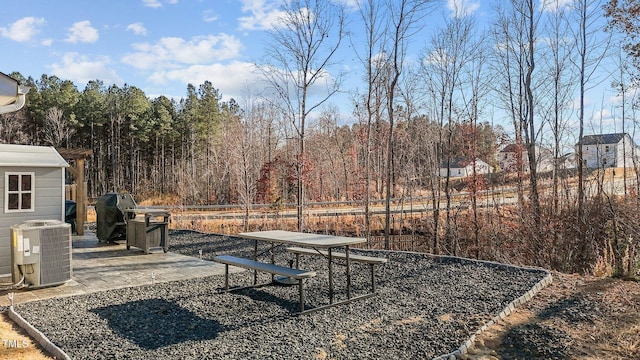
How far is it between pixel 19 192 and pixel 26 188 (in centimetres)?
10

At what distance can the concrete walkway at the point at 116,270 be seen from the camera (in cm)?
511

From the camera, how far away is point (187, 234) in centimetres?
1062

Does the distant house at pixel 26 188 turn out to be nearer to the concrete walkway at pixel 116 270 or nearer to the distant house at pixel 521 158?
the concrete walkway at pixel 116 270

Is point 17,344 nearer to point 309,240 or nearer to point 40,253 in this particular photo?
point 40,253

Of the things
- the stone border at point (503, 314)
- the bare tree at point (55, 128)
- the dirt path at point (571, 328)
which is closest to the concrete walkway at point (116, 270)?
the stone border at point (503, 314)

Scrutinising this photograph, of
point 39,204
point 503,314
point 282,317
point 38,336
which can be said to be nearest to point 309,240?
point 282,317

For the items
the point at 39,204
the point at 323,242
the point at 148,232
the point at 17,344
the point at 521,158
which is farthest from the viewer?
the point at 521,158

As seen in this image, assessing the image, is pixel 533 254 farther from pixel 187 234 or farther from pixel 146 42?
pixel 146 42

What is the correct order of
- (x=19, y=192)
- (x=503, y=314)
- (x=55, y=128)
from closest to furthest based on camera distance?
(x=503, y=314) → (x=19, y=192) → (x=55, y=128)

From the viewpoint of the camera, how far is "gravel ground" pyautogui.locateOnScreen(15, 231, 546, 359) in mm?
3275

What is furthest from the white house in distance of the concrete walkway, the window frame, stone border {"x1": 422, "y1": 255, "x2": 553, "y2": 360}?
the window frame

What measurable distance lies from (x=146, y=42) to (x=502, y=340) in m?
9.54

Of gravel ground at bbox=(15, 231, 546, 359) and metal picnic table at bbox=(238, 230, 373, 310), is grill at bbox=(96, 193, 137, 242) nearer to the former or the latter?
gravel ground at bbox=(15, 231, 546, 359)

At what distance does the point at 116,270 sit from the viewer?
642 centimetres
